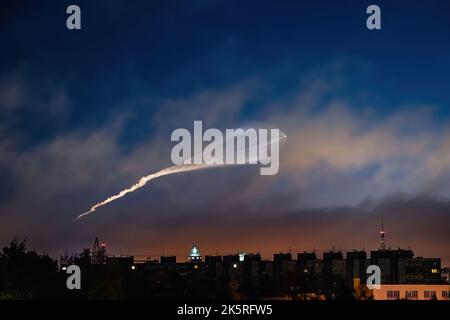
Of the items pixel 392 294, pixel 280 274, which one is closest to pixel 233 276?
pixel 280 274

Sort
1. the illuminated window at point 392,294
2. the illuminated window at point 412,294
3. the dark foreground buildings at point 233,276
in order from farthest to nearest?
the illuminated window at point 392,294 < the illuminated window at point 412,294 < the dark foreground buildings at point 233,276

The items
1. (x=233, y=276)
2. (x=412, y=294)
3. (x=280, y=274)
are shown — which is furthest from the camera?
(x=233, y=276)

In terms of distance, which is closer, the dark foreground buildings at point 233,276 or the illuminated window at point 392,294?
the dark foreground buildings at point 233,276

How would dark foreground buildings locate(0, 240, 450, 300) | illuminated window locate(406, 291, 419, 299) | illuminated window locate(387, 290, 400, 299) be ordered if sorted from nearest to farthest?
dark foreground buildings locate(0, 240, 450, 300) → illuminated window locate(406, 291, 419, 299) → illuminated window locate(387, 290, 400, 299)

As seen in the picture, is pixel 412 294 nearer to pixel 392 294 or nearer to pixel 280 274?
pixel 392 294

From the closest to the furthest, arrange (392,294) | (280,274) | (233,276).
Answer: (392,294) < (280,274) < (233,276)

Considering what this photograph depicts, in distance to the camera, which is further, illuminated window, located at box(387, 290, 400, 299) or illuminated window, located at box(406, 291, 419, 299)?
illuminated window, located at box(387, 290, 400, 299)

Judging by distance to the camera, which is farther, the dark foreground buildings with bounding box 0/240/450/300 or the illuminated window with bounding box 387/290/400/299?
the illuminated window with bounding box 387/290/400/299

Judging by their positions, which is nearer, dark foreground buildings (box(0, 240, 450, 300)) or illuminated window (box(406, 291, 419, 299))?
dark foreground buildings (box(0, 240, 450, 300))

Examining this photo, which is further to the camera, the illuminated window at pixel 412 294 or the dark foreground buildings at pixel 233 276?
the illuminated window at pixel 412 294

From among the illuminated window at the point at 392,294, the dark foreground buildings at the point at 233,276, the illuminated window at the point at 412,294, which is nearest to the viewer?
the dark foreground buildings at the point at 233,276

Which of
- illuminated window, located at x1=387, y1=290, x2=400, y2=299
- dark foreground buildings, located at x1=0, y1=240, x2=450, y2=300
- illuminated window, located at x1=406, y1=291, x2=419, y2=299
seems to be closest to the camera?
dark foreground buildings, located at x1=0, y1=240, x2=450, y2=300
